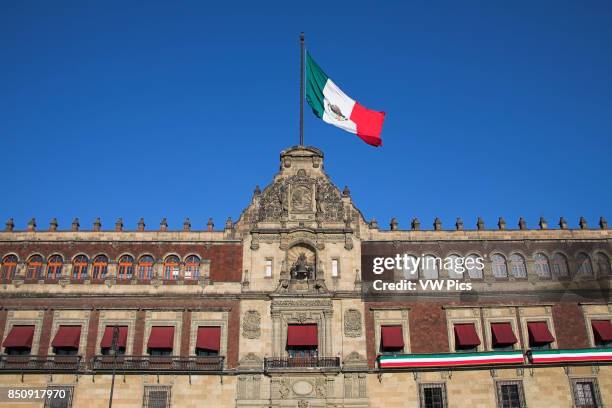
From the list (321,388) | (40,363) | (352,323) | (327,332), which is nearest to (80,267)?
(40,363)

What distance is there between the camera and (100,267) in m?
43.2

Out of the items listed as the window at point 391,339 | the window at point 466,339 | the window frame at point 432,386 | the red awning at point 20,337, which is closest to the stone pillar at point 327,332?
the window at point 391,339

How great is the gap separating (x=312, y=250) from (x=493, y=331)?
13829mm

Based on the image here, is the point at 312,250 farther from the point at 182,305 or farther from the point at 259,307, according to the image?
the point at 182,305

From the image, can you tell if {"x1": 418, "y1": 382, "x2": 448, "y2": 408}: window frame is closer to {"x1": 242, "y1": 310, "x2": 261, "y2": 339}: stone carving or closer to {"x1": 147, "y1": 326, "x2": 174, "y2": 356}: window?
{"x1": 242, "y1": 310, "x2": 261, "y2": 339}: stone carving

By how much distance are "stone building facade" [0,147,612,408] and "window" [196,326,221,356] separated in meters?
0.09

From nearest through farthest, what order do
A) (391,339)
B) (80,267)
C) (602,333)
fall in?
(391,339) → (602,333) → (80,267)

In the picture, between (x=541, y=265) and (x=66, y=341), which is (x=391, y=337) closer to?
(x=541, y=265)

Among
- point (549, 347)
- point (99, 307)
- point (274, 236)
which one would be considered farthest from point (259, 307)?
point (549, 347)

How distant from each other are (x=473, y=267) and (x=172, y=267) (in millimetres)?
21868

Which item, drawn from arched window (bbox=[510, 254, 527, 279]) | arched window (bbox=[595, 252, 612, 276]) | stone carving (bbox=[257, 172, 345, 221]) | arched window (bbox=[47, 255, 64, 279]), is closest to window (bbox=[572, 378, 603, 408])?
arched window (bbox=[510, 254, 527, 279])

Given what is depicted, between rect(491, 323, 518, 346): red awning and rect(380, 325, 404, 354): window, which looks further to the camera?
rect(491, 323, 518, 346): red awning

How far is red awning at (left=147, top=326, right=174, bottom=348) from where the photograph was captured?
4019cm

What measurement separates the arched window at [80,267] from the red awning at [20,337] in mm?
4554
